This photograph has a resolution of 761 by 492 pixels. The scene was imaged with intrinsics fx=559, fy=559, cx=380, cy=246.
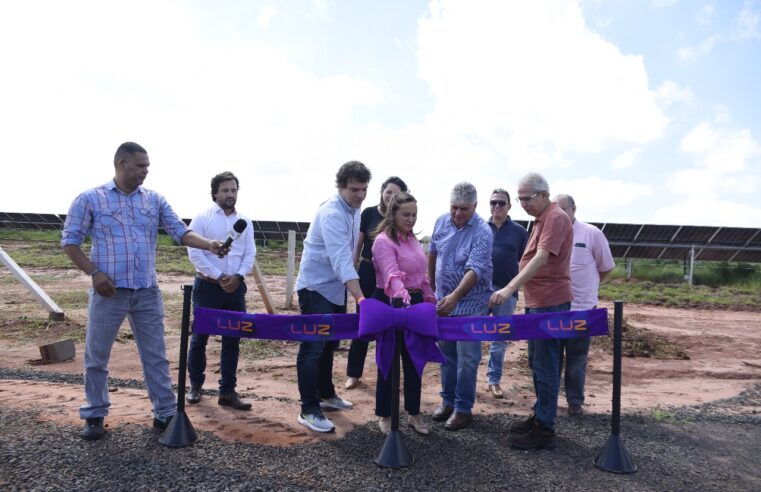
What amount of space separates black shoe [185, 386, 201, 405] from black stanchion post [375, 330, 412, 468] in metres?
1.93

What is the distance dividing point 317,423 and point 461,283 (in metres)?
1.44

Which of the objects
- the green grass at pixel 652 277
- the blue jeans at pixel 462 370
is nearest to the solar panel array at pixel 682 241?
the green grass at pixel 652 277

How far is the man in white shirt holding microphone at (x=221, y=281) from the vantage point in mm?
4570

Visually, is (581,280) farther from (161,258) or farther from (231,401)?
(161,258)

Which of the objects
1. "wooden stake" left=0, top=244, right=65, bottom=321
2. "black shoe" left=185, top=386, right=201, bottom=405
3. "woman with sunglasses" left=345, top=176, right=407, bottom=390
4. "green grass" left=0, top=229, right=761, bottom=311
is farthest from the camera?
"green grass" left=0, top=229, right=761, bottom=311

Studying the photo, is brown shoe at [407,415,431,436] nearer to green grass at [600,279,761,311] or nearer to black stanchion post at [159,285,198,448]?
black stanchion post at [159,285,198,448]

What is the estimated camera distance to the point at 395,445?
349 centimetres

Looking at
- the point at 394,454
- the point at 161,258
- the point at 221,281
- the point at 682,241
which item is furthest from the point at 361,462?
the point at 682,241

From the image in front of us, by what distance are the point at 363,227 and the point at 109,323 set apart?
2361 millimetres

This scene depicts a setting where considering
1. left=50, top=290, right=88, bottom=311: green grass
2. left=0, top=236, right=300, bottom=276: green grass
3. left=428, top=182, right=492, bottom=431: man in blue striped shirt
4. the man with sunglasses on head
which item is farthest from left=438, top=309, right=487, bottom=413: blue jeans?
left=0, top=236, right=300, bottom=276: green grass

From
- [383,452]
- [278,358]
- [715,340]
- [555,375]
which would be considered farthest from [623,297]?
Answer: [383,452]

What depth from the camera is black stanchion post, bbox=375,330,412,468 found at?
11.2 feet

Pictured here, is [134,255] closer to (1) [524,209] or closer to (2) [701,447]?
(1) [524,209]

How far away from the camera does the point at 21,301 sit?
11.4 meters
